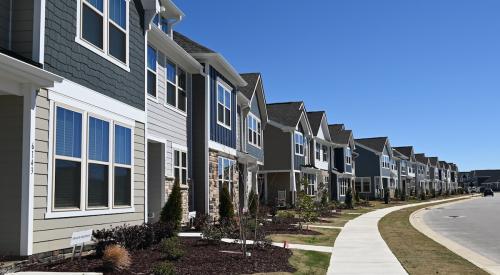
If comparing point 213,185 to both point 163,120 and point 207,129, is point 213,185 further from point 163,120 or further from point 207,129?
point 163,120

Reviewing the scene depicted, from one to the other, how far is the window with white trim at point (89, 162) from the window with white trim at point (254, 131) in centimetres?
1719

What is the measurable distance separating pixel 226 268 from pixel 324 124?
39.7 m

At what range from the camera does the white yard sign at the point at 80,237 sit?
10078mm

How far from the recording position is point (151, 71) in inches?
668

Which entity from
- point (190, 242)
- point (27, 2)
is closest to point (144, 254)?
point (190, 242)

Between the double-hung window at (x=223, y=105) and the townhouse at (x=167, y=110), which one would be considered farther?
the double-hung window at (x=223, y=105)

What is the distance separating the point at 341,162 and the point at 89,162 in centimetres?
4620

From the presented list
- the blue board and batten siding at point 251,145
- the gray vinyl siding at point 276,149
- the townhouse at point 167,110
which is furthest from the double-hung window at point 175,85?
Result: the gray vinyl siding at point 276,149

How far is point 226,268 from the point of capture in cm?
1093

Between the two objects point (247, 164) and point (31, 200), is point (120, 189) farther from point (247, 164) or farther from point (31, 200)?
point (247, 164)

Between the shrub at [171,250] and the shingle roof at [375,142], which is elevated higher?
the shingle roof at [375,142]

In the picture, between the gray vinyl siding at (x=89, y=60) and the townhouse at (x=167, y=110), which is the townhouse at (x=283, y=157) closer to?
the townhouse at (x=167, y=110)

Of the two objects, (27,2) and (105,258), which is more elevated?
(27,2)

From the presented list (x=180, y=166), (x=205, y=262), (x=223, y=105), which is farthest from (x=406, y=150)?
(x=205, y=262)
